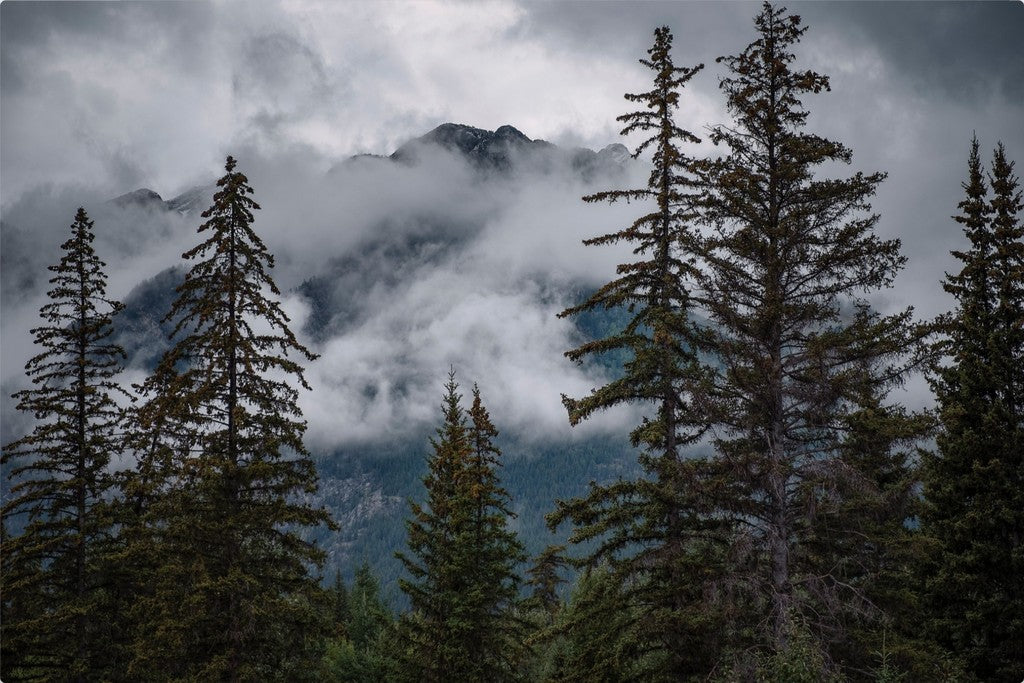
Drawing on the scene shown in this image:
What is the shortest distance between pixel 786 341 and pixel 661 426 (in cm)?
347

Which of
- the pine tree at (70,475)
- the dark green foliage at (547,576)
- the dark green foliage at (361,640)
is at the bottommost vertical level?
the dark green foliage at (361,640)

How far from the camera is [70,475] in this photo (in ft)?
78.0

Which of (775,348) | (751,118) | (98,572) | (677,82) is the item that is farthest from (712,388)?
(98,572)

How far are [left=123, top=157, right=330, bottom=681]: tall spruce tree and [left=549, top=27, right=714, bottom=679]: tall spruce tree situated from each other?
8301 mm

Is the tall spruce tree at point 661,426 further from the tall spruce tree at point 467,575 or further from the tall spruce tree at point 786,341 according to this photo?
the tall spruce tree at point 467,575

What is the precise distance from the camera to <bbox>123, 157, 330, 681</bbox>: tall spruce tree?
19.3 m

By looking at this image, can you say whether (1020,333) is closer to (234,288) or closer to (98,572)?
(234,288)

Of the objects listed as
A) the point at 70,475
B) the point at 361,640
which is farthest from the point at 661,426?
the point at 361,640

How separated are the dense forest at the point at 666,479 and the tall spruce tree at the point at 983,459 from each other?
0.09 meters

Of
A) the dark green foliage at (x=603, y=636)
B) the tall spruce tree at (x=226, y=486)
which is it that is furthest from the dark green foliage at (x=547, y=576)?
the tall spruce tree at (x=226, y=486)

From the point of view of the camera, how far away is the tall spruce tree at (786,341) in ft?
46.1

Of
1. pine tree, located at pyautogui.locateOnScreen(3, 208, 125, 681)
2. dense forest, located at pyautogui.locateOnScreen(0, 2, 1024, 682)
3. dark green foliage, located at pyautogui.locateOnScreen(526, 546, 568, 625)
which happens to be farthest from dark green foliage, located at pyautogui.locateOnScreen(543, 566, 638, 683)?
pine tree, located at pyautogui.locateOnScreen(3, 208, 125, 681)

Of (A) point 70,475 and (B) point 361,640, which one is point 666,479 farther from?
(B) point 361,640

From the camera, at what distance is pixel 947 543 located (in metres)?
21.9
